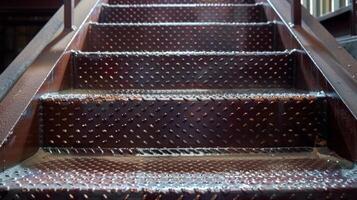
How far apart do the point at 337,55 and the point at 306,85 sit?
0.50 feet

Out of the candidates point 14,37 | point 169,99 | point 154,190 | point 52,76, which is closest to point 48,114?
point 52,76

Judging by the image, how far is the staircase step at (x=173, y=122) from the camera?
1271 millimetres

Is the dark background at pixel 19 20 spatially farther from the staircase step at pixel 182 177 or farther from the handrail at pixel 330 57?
the staircase step at pixel 182 177

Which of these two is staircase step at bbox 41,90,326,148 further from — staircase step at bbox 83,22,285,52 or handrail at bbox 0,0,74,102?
staircase step at bbox 83,22,285,52

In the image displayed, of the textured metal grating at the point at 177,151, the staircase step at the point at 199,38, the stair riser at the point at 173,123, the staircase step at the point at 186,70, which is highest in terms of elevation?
the staircase step at the point at 199,38

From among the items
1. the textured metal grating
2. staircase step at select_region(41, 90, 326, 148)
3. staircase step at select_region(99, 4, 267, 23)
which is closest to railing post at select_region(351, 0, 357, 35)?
staircase step at select_region(99, 4, 267, 23)

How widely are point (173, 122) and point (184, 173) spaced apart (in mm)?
265

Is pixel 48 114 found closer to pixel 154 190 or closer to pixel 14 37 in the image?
pixel 154 190

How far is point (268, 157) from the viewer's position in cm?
121

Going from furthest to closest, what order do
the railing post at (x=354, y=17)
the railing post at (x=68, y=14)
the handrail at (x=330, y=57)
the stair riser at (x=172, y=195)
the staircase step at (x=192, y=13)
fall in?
the staircase step at (x=192, y=13)
the railing post at (x=354, y=17)
the railing post at (x=68, y=14)
the handrail at (x=330, y=57)
the stair riser at (x=172, y=195)

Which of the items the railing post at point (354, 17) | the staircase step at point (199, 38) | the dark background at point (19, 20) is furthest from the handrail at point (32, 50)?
the dark background at point (19, 20)

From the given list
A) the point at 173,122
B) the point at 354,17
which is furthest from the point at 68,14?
the point at 354,17

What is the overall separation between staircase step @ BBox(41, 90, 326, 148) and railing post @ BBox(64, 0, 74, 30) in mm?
481

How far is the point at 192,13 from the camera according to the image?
7.30ft
